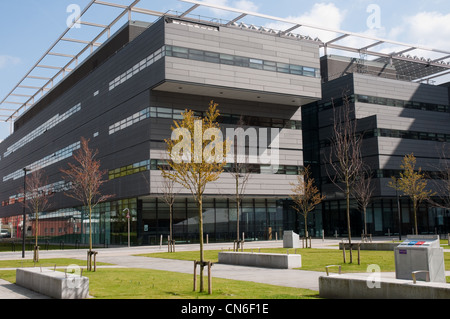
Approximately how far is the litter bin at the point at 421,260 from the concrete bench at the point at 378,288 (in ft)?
4.85

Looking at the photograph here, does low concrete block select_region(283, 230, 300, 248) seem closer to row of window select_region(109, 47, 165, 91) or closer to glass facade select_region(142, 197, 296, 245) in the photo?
glass facade select_region(142, 197, 296, 245)

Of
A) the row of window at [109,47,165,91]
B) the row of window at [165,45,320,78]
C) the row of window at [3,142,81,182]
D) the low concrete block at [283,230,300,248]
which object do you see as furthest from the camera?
the row of window at [3,142,81,182]

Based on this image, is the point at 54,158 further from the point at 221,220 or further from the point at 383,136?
the point at 383,136

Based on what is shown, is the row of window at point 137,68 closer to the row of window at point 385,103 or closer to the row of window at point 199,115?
the row of window at point 199,115

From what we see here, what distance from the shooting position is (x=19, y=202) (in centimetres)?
8838

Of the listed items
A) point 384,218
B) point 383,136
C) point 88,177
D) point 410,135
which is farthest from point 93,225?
point 410,135

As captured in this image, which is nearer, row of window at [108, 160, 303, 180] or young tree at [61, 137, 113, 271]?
young tree at [61, 137, 113, 271]

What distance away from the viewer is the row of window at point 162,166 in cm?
4741

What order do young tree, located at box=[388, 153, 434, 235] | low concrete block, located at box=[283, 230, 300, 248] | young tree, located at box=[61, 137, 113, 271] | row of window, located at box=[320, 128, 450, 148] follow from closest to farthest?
young tree, located at box=[61, 137, 113, 271], low concrete block, located at box=[283, 230, 300, 248], young tree, located at box=[388, 153, 434, 235], row of window, located at box=[320, 128, 450, 148]

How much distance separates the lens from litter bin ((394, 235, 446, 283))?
11.8m

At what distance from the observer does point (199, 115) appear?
165 feet

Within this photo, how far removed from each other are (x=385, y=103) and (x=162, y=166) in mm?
33112

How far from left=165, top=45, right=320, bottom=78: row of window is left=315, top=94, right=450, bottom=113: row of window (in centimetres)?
974

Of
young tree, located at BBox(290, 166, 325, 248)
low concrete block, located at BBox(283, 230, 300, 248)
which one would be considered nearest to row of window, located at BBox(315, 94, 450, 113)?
young tree, located at BBox(290, 166, 325, 248)
